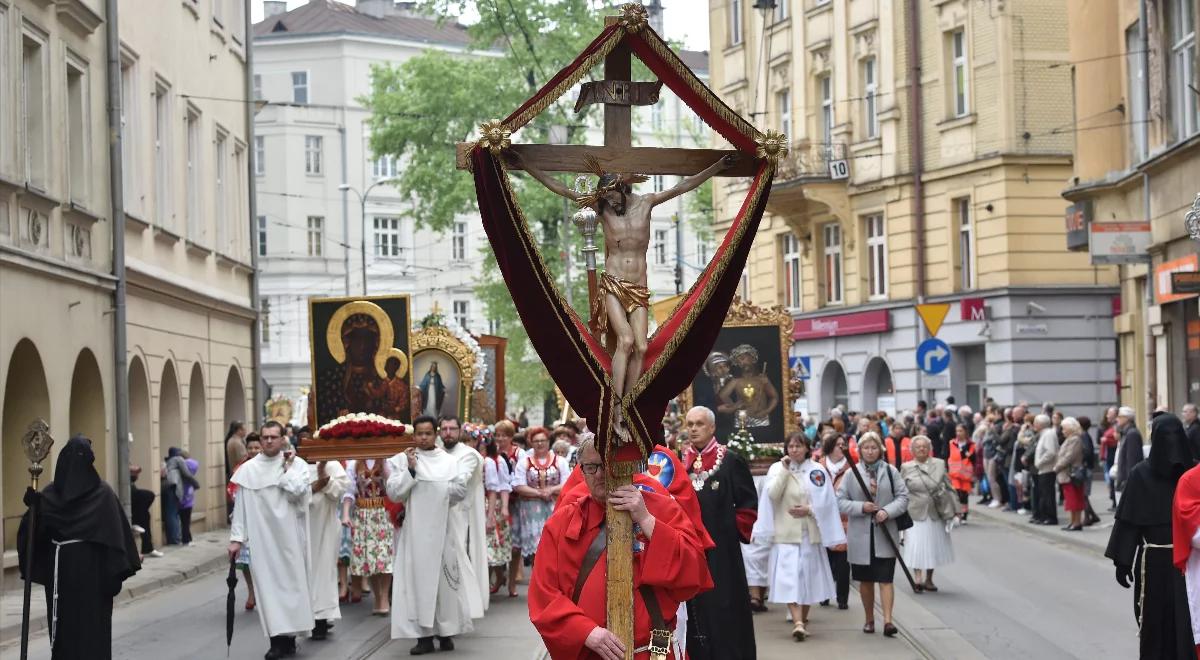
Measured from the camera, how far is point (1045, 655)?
14.0 meters

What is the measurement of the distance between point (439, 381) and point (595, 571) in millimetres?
24680

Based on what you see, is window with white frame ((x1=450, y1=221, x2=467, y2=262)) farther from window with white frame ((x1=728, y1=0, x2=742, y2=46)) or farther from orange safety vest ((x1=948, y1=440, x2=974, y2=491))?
orange safety vest ((x1=948, y1=440, x2=974, y2=491))

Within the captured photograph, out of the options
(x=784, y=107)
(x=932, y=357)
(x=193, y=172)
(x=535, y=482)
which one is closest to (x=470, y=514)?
(x=535, y=482)

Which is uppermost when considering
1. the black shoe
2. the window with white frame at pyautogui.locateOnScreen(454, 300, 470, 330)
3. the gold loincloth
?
the window with white frame at pyautogui.locateOnScreen(454, 300, 470, 330)

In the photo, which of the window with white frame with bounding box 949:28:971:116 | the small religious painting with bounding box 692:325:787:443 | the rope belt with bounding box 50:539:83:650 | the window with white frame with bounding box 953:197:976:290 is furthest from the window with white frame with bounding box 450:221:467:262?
the rope belt with bounding box 50:539:83:650

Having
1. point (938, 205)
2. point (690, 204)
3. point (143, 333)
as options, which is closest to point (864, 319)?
point (938, 205)

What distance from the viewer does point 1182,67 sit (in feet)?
90.0

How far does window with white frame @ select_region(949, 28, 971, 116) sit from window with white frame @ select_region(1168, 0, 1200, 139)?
12.9 meters

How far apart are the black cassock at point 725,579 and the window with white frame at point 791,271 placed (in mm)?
35560

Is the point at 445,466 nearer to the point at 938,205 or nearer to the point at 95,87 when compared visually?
the point at 95,87

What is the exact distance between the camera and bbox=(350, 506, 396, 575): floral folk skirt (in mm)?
17344

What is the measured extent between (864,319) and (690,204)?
89.5 feet

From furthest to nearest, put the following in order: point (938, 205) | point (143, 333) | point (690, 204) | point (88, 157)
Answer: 1. point (690, 204)
2. point (938, 205)
3. point (143, 333)
4. point (88, 157)

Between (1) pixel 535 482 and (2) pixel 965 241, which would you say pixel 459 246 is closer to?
(2) pixel 965 241
